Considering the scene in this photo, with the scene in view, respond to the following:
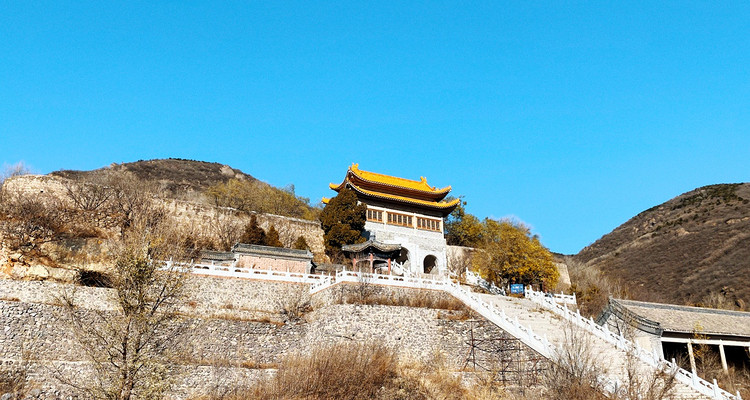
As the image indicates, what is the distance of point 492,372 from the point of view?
1858 centimetres

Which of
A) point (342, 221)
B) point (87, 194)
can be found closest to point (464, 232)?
point (342, 221)

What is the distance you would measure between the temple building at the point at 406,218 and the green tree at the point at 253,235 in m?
6.76

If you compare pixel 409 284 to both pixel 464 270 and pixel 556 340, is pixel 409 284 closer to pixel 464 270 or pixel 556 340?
pixel 556 340

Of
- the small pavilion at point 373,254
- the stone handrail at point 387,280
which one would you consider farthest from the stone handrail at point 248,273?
the small pavilion at point 373,254

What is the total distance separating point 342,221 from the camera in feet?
106

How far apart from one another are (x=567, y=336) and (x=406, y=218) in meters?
18.4

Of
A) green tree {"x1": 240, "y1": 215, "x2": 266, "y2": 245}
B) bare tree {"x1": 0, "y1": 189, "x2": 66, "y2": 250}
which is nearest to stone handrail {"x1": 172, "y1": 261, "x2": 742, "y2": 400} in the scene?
green tree {"x1": 240, "y1": 215, "x2": 266, "y2": 245}

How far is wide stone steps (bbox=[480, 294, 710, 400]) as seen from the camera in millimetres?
15781

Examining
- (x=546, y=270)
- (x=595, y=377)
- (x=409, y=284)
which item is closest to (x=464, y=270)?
(x=546, y=270)

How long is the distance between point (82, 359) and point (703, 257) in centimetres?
5215

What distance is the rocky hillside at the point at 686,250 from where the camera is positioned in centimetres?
4378

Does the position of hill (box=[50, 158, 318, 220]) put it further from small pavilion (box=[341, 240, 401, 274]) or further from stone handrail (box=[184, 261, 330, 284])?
stone handrail (box=[184, 261, 330, 284])

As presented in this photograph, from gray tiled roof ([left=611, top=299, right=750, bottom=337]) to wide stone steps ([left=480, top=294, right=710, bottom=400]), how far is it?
3.78 m

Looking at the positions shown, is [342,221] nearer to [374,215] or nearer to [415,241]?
[374,215]
